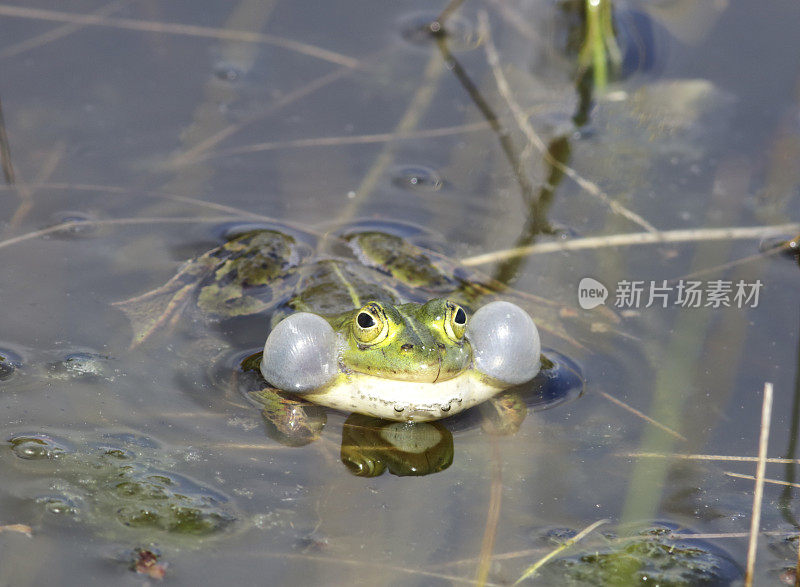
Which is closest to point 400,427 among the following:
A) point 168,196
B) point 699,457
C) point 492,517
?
point 492,517

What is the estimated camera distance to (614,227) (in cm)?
612

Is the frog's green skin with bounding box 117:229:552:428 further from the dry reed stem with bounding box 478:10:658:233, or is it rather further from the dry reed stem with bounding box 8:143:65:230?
the dry reed stem with bounding box 478:10:658:233

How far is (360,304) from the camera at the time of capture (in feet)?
16.5

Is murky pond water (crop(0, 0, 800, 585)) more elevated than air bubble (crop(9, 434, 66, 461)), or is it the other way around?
murky pond water (crop(0, 0, 800, 585))

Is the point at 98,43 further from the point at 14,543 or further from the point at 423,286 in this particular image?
the point at 14,543

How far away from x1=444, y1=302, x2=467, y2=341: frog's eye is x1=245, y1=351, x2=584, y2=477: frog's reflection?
529mm

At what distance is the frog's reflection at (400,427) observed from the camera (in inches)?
171

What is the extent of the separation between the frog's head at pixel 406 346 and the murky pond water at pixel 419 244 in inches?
11.9

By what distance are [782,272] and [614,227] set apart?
44.5 inches

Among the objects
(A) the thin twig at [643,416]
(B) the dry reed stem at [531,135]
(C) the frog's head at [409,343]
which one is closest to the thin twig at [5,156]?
(C) the frog's head at [409,343]

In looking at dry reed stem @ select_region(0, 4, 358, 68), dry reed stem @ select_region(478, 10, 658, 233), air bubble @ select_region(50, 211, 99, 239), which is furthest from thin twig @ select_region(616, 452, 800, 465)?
dry reed stem @ select_region(0, 4, 358, 68)

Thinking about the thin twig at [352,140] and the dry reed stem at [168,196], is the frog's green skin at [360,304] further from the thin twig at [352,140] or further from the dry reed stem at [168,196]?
the thin twig at [352,140]

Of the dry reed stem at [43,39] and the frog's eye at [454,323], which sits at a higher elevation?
the dry reed stem at [43,39]

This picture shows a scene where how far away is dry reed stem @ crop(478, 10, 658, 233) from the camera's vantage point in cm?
625
